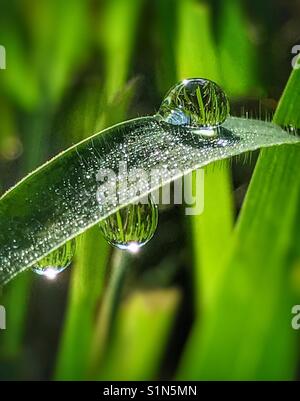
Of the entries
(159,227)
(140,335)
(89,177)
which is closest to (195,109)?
(89,177)

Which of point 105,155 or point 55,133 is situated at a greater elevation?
point 55,133

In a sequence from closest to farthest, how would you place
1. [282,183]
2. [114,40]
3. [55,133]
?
[282,183] < [55,133] < [114,40]

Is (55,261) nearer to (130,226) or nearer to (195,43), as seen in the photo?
(130,226)

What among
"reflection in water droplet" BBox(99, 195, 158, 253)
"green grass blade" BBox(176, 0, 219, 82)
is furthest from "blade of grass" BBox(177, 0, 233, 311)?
"reflection in water droplet" BBox(99, 195, 158, 253)

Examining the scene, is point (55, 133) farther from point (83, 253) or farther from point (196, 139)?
point (196, 139)

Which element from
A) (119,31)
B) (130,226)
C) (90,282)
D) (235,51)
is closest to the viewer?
(130,226)

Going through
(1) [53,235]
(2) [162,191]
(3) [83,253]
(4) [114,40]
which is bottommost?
(1) [53,235]

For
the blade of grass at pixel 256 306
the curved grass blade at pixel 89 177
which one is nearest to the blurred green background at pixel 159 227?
the blade of grass at pixel 256 306

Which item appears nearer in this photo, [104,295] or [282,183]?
[282,183]

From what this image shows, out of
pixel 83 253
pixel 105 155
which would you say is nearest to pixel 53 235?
pixel 105 155
